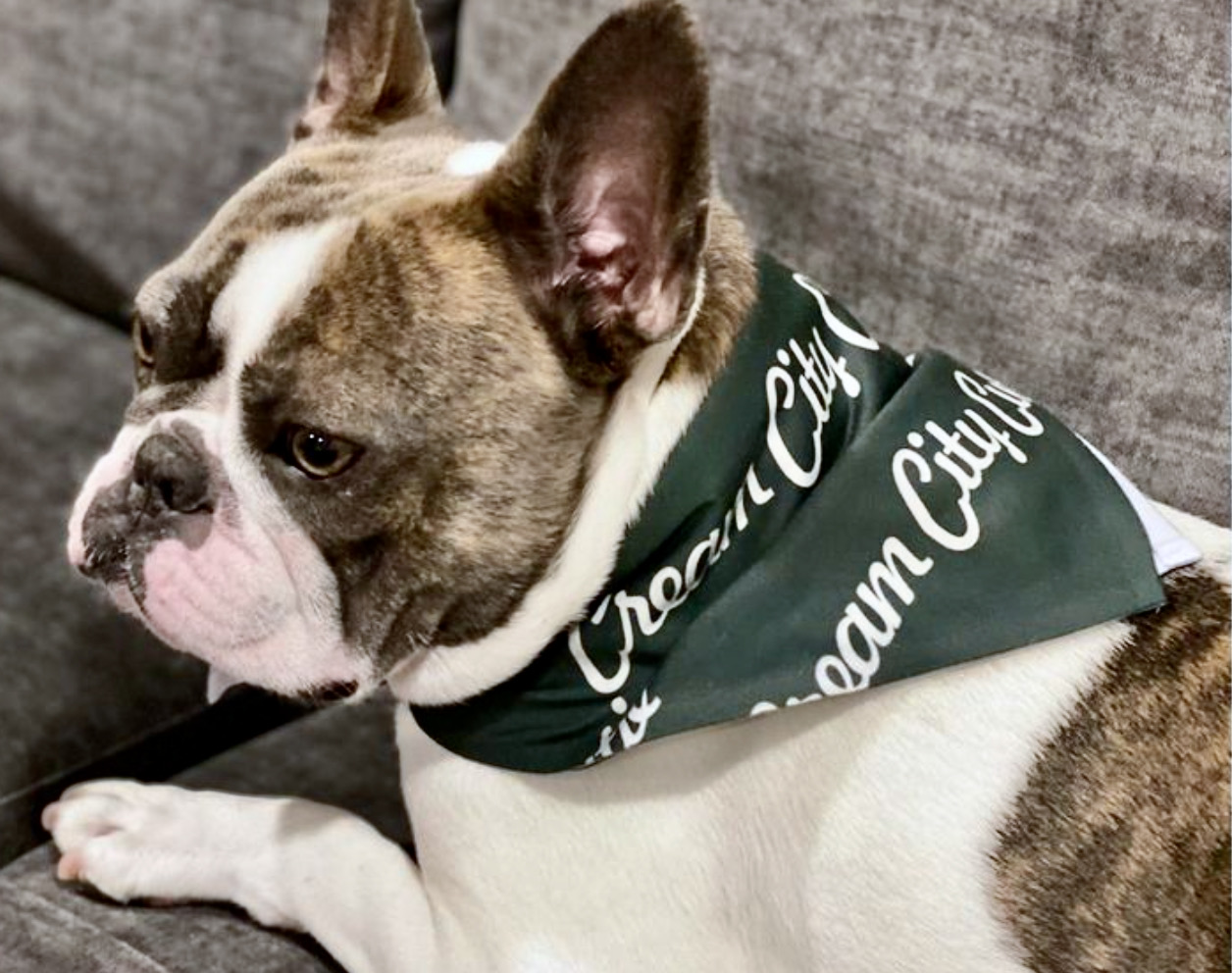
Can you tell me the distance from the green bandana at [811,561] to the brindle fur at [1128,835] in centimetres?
8

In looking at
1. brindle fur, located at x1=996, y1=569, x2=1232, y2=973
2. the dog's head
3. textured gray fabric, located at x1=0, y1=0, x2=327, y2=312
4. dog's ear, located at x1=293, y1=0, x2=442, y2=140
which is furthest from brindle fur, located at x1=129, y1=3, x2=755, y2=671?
textured gray fabric, located at x1=0, y1=0, x2=327, y2=312

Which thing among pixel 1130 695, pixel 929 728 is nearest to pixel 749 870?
pixel 929 728

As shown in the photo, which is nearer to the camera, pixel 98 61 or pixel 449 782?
pixel 449 782

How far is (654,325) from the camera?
1.13 meters

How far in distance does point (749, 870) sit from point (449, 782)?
0.85ft

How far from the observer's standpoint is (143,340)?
48.3 inches

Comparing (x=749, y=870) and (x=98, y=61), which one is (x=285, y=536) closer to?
(x=749, y=870)

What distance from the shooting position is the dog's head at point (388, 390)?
3.60 ft

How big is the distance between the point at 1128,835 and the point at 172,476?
0.74 m

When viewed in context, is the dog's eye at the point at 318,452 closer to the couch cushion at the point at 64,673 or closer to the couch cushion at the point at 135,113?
the couch cushion at the point at 64,673

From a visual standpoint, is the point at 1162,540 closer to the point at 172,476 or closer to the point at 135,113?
the point at 172,476

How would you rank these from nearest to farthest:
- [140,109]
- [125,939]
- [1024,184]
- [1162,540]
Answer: [1162,540] → [125,939] → [1024,184] → [140,109]

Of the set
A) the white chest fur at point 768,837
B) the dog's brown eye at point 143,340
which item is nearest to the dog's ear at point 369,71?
the dog's brown eye at point 143,340

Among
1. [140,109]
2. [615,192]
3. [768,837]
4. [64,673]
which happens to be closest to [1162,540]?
[768,837]
